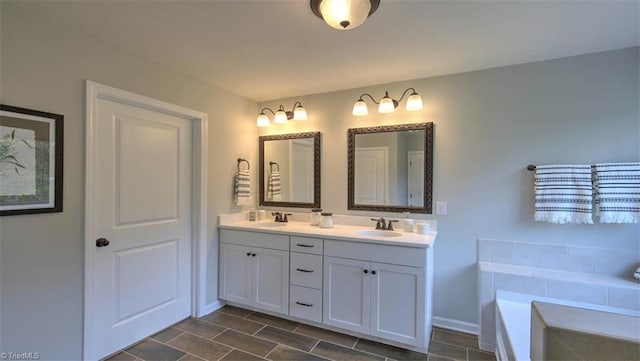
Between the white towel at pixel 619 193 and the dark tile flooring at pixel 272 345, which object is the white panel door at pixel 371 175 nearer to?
the dark tile flooring at pixel 272 345

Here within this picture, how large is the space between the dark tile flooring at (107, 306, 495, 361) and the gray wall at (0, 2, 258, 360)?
1.95 feet

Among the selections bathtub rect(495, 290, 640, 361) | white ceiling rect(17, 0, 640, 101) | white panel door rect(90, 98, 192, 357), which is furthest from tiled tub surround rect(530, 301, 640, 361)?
white panel door rect(90, 98, 192, 357)

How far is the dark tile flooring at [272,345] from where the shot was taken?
2.21 m

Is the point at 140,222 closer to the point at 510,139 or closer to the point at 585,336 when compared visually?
the point at 585,336

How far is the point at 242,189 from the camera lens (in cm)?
321

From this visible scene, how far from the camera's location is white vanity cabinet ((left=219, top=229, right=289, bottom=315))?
2730 mm

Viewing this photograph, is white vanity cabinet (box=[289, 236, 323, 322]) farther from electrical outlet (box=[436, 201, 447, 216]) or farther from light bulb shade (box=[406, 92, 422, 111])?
light bulb shade (box=[406, 92, 422, 111])

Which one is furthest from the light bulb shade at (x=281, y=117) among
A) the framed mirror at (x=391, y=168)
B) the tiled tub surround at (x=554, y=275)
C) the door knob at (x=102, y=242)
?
the tiled tub surround at (x=554, y=275)

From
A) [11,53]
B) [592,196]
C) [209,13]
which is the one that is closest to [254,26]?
[209,13]

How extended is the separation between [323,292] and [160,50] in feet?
7.67

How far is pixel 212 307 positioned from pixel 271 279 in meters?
0.75

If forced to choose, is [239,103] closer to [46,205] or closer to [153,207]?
[153,207]

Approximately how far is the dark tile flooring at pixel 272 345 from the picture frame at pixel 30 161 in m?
1.28

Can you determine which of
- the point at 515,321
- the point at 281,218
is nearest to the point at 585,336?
the point at 515,321
